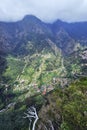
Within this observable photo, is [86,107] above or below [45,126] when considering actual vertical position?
above

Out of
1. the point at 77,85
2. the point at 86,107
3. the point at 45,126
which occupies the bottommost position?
the point at 45,126

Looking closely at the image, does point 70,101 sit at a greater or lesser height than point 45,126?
greater

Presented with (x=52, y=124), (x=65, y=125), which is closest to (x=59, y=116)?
(x=52, y=124)

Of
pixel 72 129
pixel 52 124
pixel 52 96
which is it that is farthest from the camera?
pixel 52 96

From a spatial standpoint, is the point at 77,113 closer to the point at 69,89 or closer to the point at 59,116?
the point at 59,116

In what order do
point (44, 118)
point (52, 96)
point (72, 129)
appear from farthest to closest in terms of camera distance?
point (52, 96) → point (44, 118) → point (72, 129)

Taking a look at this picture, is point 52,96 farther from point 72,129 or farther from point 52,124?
point 72,129

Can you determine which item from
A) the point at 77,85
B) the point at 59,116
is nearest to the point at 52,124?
the point at 59,116

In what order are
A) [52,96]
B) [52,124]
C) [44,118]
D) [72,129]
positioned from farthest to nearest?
[52,96]
[44,118]
[52,124]
[72,129]

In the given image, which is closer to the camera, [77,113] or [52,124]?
[77,113]
